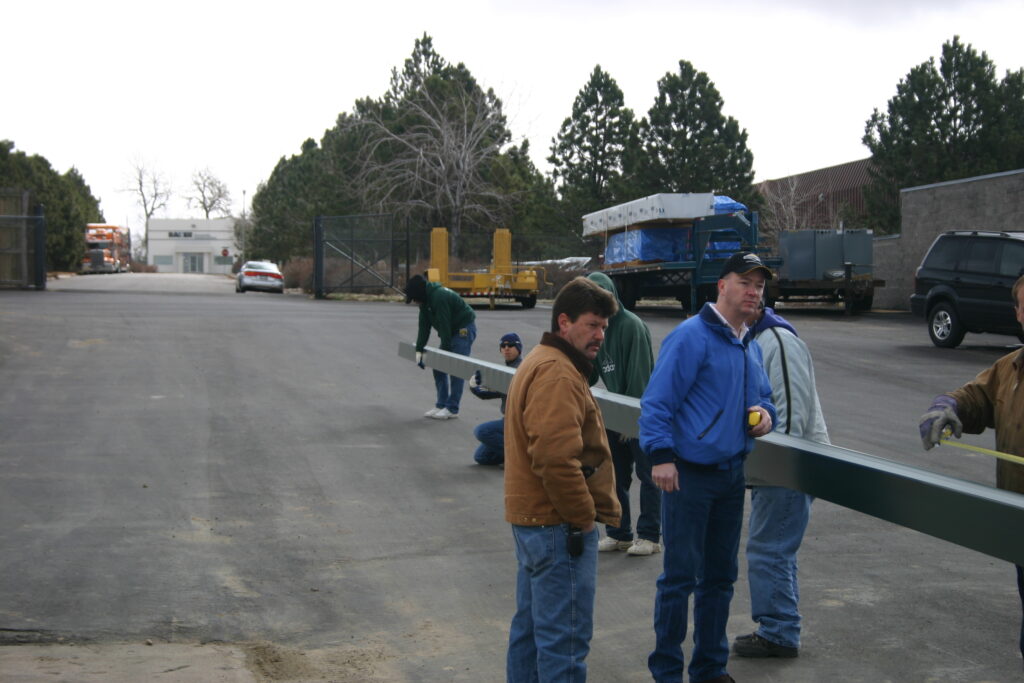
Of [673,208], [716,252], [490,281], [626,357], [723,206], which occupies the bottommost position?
[626,357]

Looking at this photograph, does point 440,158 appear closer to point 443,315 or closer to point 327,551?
point 443,315

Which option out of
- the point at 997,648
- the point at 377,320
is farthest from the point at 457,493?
the point at 377,320

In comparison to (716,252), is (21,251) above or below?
below

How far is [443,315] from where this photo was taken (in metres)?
12.3

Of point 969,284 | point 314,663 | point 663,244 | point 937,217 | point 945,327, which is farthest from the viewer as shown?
point 937,217

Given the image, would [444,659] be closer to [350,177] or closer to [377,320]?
[377,320]

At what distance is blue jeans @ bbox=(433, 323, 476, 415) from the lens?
12.4 m

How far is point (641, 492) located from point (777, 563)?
2.01m

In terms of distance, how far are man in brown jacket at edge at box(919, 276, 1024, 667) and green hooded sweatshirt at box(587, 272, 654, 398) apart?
2625 mm

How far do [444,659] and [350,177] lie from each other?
151ft

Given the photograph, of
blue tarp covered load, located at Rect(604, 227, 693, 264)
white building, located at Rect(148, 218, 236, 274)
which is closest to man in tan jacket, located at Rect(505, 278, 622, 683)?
blue tarp covered load, located at Rect(604, 227, 693, 264)

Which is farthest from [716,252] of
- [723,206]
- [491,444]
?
[491,444]

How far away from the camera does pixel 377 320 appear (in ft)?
76.0

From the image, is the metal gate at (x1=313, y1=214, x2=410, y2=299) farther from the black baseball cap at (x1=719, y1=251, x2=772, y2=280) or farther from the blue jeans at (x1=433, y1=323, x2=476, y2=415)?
the black baseball cap at (x1=719, y1=251, x2=772, y2=280)
